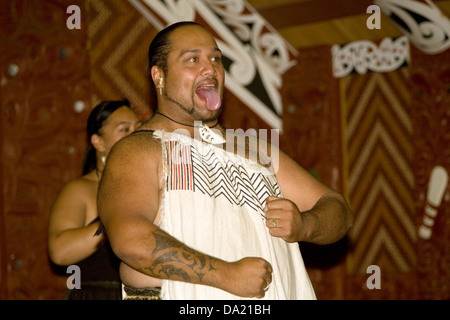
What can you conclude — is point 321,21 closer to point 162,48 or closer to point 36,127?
point 36,127

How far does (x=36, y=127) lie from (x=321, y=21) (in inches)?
77.4

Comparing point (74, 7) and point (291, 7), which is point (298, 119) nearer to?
point (291, 7)

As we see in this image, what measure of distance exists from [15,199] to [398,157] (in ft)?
8.21

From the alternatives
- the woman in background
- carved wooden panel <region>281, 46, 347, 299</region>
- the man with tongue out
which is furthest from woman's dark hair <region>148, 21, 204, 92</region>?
carved wooden panel <region>281, 46, 347, 299</region>

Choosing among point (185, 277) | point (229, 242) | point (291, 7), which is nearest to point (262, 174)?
point (229, 242)

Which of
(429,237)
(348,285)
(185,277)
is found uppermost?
(429,237)

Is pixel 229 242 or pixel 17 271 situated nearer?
pixel 229 242

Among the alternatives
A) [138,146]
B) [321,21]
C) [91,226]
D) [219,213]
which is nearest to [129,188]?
[138,146]

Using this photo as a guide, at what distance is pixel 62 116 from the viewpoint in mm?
4324

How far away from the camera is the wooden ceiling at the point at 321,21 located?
4141 millimetres

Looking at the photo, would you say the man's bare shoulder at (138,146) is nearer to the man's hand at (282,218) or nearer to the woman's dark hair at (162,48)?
the woman's dark hair at (162,48)

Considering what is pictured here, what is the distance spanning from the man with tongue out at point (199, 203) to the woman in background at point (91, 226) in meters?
1.06

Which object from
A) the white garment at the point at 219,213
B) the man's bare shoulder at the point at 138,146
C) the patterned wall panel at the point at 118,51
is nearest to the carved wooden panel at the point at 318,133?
the patterned wall panel at the point at 118,51

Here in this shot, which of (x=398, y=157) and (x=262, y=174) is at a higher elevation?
(x=398, y=157)
